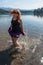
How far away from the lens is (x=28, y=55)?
9492mm

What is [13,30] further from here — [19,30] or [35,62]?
[35,62]

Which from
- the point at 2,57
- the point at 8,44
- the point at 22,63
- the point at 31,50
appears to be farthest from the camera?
the point at 8,44

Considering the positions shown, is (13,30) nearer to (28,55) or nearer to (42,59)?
(28,55)

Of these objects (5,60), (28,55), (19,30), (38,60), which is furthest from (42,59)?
(19,30)

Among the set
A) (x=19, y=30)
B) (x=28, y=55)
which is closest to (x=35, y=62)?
(x=28, y=55)

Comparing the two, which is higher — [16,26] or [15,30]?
[16,26]

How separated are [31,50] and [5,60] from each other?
1.88 m

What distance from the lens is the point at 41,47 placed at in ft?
35.7

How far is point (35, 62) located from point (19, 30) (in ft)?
8.12

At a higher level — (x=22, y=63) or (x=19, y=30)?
(x=19, y=30)

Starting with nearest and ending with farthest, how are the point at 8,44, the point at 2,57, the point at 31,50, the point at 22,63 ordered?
the point at 22,63, the point at 2,57, the point at 31,50, the point at 8,44

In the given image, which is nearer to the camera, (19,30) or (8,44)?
(19,30)

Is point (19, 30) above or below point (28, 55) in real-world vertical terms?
above

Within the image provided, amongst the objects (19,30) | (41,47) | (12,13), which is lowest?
(41,47)
